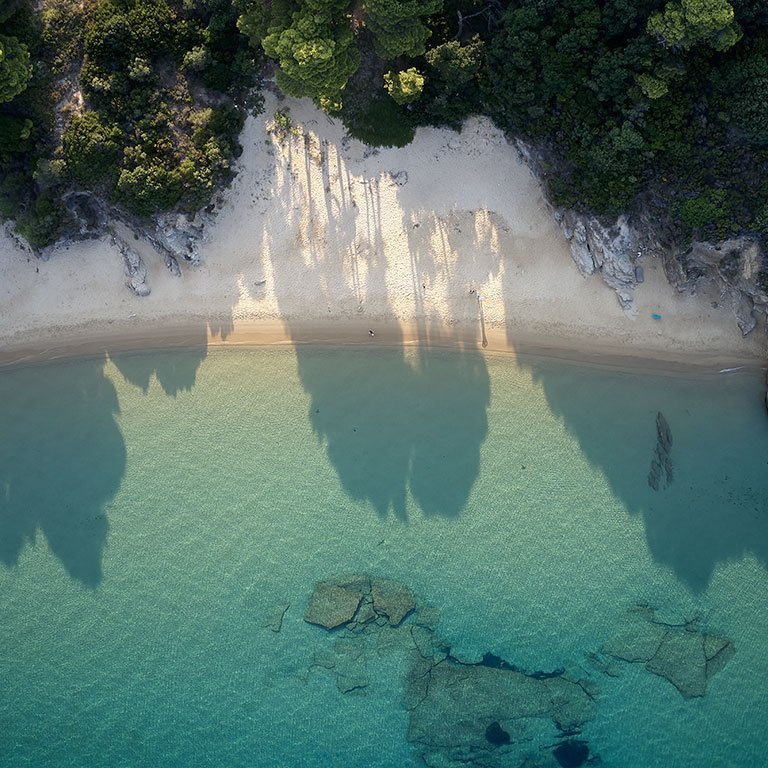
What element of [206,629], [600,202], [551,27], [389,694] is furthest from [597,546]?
[551,27]

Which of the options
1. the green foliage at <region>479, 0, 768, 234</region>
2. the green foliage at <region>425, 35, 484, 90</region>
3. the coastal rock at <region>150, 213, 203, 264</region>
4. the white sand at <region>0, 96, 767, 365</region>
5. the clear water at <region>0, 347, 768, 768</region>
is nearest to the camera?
the green foliage at <region>479, 0, 768, 234</region>

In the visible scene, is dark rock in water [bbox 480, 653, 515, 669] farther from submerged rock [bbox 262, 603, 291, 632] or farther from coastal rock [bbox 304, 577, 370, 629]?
submerged rock [bbox 262, 603, 291, 632]

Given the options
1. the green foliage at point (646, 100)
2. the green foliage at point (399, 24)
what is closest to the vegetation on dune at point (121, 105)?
the green foliage at point (399, 24)

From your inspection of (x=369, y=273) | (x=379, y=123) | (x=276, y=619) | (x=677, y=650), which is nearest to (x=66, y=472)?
(x=276, y=619)

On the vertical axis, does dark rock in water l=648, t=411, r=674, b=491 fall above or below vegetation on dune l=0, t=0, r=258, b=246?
below

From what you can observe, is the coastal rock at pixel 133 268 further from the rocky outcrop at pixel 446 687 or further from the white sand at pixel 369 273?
the rocky outcrop at pixel 446 687

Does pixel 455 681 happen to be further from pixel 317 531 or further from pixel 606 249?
pixel 606 249

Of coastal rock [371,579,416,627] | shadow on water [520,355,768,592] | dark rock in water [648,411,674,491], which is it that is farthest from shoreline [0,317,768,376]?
coastal rock [371,579,416,627]
